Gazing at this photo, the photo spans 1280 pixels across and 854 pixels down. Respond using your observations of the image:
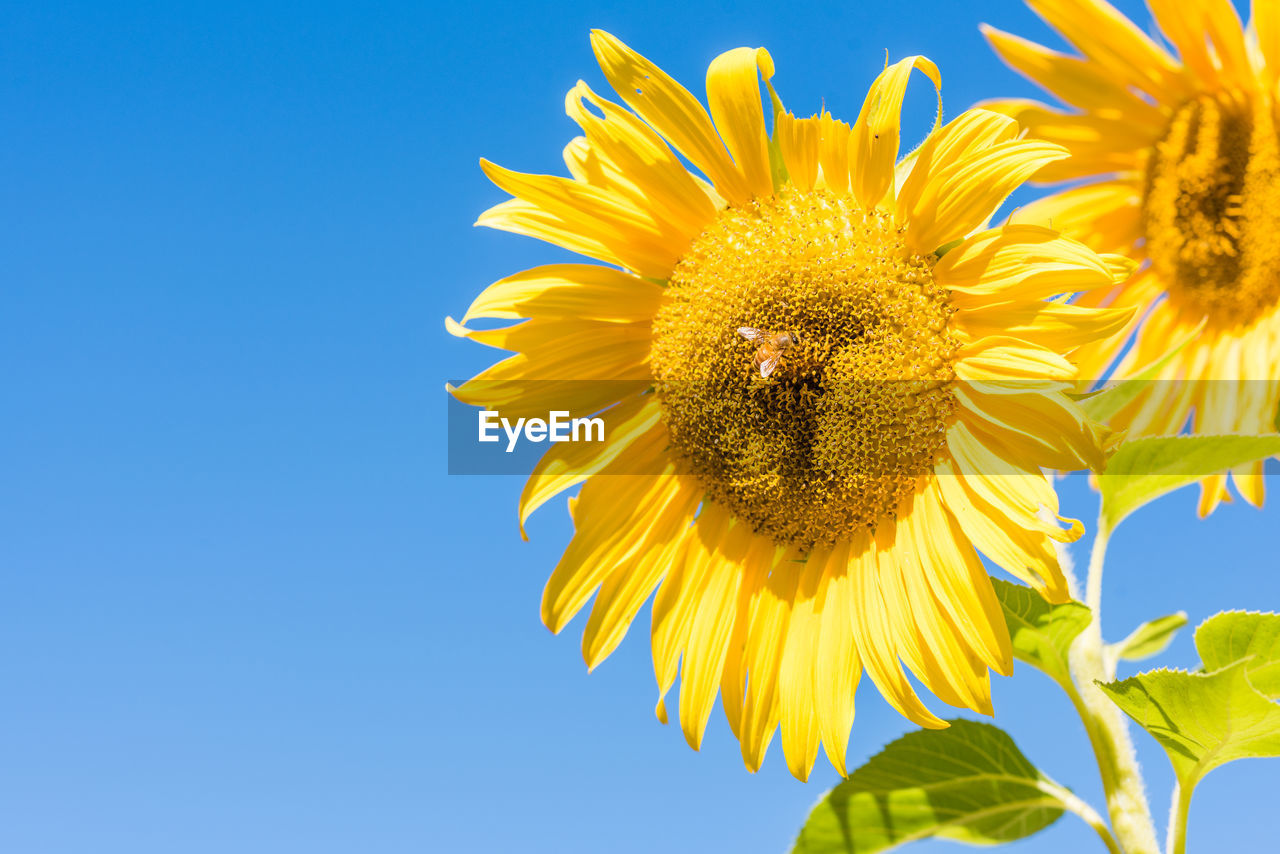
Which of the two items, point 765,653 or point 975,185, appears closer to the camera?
point 975,185

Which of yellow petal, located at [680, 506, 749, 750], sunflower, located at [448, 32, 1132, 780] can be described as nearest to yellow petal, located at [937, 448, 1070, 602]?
sunflower, located at [448, 32, 1132, 780]

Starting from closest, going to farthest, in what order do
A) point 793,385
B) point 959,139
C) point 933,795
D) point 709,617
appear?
1. point 959,139
2. point 793,385
3. point 709,617
4. point 933,795

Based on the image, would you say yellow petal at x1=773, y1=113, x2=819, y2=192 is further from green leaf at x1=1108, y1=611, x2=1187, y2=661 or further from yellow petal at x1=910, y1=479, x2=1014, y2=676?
green leaf at x1=1108, y1=611, x2=1187, y2=661

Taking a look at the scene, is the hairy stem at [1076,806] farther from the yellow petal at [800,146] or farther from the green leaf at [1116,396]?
the yellow petal at [800,146]

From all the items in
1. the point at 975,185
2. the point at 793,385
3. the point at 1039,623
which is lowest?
the point at 1039,623

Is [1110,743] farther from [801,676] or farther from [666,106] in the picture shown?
[666,106]

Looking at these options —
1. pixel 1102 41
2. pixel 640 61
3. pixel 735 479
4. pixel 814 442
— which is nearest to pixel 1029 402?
pixel 814 442

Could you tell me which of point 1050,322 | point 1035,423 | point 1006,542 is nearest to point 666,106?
point 1050,322
